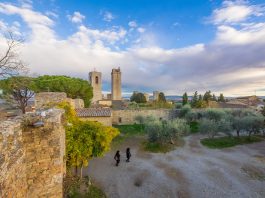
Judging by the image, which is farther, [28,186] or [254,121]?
[254,121]

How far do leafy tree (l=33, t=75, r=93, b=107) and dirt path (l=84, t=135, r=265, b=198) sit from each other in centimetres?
1598

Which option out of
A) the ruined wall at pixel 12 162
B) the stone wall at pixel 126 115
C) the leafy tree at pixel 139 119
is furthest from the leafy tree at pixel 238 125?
the ruined wall at pixel 12 162

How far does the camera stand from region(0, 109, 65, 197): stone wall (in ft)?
13.1

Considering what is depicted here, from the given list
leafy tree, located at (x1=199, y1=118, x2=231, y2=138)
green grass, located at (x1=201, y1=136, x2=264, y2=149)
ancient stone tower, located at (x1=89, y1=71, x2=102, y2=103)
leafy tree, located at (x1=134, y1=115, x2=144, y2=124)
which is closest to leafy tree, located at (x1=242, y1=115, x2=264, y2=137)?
green grass, located at (x1=201, y1=136, x2=264, y2=149)

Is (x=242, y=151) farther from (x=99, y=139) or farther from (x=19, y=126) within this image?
(x=19, y=126)

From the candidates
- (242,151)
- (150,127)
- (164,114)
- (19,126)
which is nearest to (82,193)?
(19,126)

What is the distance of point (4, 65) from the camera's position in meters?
10.0

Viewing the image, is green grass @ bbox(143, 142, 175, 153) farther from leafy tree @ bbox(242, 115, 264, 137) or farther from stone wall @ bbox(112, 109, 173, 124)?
stone wall @ bbox(112, 109, 173, 124)

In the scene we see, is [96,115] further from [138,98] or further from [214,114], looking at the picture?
[138,98]

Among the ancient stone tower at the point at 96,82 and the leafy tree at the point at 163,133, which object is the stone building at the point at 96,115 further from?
the ancient stone tower at the point at 96,82

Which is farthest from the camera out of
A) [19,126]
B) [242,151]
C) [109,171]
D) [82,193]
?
[242,151]

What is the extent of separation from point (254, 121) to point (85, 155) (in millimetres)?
19924

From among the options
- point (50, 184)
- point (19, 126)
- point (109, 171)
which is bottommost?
point (109, 171)

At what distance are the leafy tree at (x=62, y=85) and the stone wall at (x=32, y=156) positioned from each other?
25.0 meters
